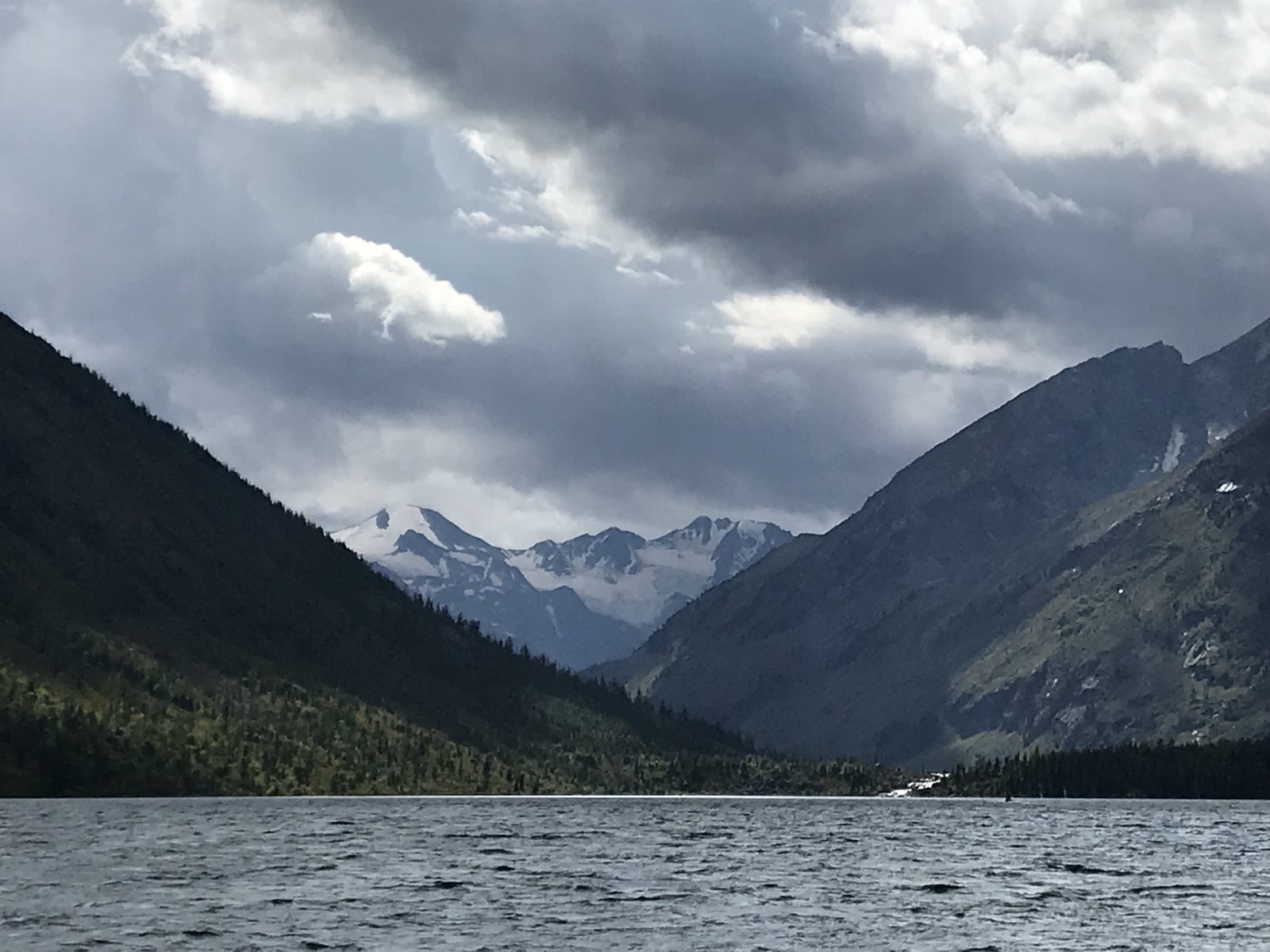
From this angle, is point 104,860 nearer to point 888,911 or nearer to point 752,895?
point 752,895

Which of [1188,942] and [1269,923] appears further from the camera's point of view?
[1269,923]

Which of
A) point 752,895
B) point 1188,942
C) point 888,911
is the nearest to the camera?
point 1188,942

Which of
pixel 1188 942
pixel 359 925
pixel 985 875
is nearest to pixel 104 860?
pixel 359 925

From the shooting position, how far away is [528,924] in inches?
5079

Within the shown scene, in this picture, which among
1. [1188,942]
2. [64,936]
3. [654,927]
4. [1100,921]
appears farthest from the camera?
[1100,921]

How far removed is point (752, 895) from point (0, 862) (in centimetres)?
8196

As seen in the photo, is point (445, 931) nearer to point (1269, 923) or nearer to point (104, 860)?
point (1269, 923)

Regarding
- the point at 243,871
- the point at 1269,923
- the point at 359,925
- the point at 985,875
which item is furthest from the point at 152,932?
the point at 985,875

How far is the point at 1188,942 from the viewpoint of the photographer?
392 feet

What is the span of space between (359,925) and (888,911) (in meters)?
48.2

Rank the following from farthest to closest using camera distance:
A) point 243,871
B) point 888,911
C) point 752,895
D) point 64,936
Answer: point 243,871
point 752,895
point 888,911
point 64,936

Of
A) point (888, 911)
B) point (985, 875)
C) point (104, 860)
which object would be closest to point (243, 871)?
point (104, 860)

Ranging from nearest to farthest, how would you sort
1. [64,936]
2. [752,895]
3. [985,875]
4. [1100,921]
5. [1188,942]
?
[64,936], [1188,942], [1100,921], [752,895], [985,875]

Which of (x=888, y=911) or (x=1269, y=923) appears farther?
(x=888, y=911)
